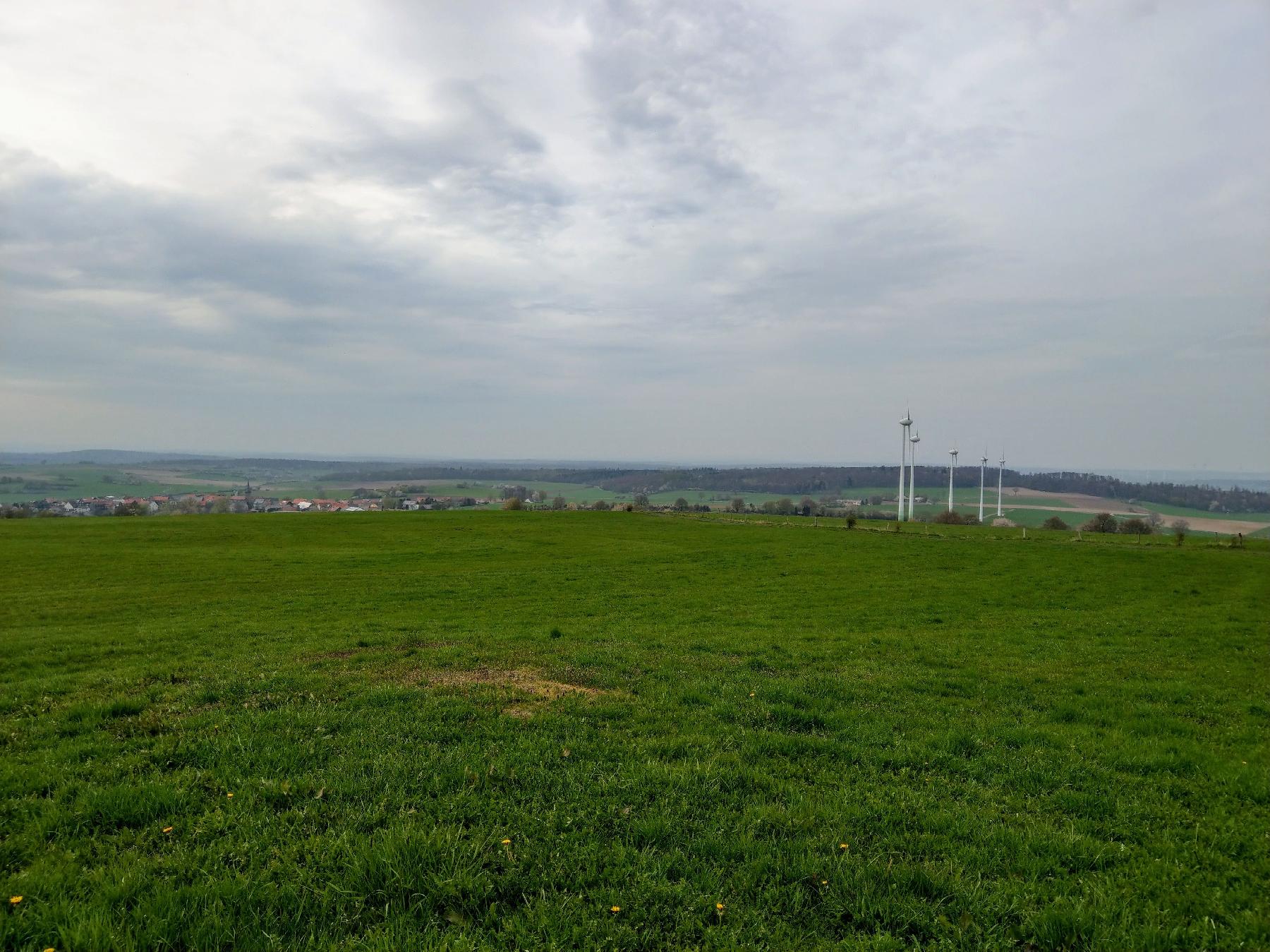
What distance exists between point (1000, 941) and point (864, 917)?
39.0 inches

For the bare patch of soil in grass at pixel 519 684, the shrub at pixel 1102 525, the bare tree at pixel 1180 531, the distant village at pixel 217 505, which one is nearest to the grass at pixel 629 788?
the bare patch of soil in grass at pixel 519 684

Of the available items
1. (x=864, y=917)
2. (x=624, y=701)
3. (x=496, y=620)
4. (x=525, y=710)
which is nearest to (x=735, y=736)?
(x=624, y=701)

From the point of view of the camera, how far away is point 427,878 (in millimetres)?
5188

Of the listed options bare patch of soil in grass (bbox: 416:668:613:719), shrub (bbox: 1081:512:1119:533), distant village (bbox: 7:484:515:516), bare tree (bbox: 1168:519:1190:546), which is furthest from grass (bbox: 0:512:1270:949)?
distant village (bbox: 7:484:515:516)

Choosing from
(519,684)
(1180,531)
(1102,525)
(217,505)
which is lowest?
(217,505)

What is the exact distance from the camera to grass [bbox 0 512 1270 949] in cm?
495

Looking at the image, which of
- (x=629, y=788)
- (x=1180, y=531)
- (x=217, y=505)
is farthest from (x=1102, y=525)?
(x=217, y=505)

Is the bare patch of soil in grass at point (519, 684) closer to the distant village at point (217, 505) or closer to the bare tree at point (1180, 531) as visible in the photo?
the bare tree at point (1180, 531)

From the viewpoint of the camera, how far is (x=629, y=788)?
6.94 m

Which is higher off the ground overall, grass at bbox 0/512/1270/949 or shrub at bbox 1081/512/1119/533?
grass at bbox 0/512/1270/949

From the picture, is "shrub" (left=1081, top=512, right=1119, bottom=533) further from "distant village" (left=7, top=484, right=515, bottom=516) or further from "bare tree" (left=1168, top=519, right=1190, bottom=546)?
"distant village" (left=7, top=484, right=515, bottom=516)

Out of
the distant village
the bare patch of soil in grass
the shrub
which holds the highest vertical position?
the bare patch of soil in grass

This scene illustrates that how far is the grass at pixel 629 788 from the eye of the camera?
16.3 ft

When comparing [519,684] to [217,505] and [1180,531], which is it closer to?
[1180,531]
